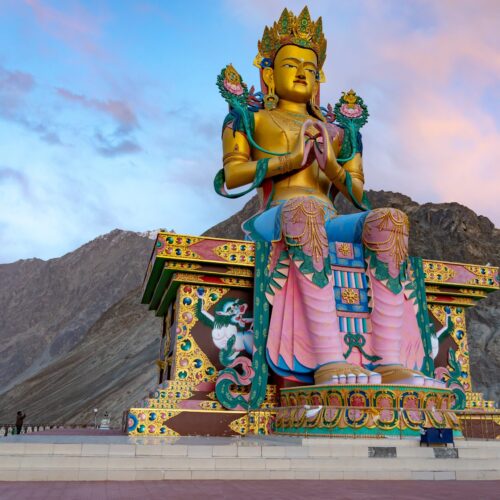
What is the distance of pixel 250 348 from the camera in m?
9.20

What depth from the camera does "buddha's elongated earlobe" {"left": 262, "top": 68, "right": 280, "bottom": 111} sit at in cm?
1135

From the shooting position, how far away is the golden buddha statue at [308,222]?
28.3 ft

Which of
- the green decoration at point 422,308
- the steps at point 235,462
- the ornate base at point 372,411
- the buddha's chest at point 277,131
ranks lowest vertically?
the steps at point 235,462

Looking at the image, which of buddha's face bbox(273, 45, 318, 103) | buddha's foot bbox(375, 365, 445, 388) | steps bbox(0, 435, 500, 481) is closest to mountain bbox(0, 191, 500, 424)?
buddha's face bbox(273, 45, 318, 103)

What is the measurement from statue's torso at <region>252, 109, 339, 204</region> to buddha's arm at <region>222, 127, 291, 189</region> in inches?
13.0

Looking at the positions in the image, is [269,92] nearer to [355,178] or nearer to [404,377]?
[355,178]

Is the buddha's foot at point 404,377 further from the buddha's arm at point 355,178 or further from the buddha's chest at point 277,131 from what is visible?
the buddha's chest at point 277,131

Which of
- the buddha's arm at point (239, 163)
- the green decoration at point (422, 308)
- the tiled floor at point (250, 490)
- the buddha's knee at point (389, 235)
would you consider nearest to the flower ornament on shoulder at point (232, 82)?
the buddha's arm at point (239, 163)

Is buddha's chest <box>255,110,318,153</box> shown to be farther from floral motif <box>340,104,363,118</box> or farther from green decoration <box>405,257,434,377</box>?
green decoration <box>405,257,434,377</box>

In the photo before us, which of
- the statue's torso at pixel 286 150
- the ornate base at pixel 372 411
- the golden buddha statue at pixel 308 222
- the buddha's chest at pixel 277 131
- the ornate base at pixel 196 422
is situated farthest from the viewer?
the buddha's chest at pixel 277 131

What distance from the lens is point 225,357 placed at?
8.98 meters

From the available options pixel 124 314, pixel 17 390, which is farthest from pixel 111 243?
pixel 17 390

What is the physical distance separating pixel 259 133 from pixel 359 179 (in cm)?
213

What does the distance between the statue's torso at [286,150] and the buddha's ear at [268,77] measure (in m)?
0.85
